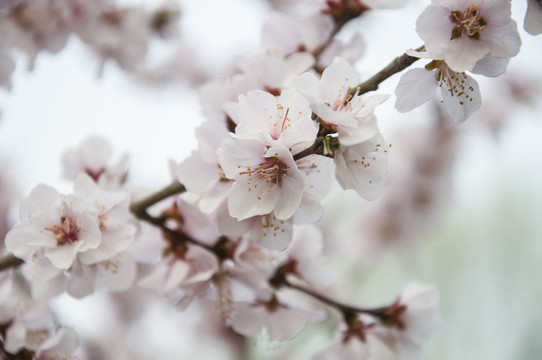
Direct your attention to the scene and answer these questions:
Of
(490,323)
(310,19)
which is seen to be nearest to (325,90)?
(310,19)

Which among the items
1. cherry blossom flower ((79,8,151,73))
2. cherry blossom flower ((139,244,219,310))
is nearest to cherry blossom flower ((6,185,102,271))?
cherry blossom flower ((139,244,219,310))

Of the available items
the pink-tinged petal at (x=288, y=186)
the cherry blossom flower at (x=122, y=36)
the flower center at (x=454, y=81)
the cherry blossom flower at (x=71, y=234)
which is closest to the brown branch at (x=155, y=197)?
the cherry blossom flower at (x=71, y=234)

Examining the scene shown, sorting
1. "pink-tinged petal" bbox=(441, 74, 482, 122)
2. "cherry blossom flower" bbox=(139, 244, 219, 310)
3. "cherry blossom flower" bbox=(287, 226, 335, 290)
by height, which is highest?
"pink-tinged petal" bbox=(441, 74, 482, 122)

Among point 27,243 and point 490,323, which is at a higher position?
point 27,243

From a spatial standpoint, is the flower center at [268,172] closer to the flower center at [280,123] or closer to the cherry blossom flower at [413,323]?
the flower center at [280,123]

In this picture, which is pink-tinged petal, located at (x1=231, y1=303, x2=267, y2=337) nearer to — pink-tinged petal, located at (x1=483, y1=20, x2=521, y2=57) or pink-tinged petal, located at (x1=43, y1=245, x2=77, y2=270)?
pink-tinged petal, located at (x1=43, y1=245, x2=77, y2=270)

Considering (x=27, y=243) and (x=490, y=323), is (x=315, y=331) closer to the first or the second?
(x=27, y=243)
